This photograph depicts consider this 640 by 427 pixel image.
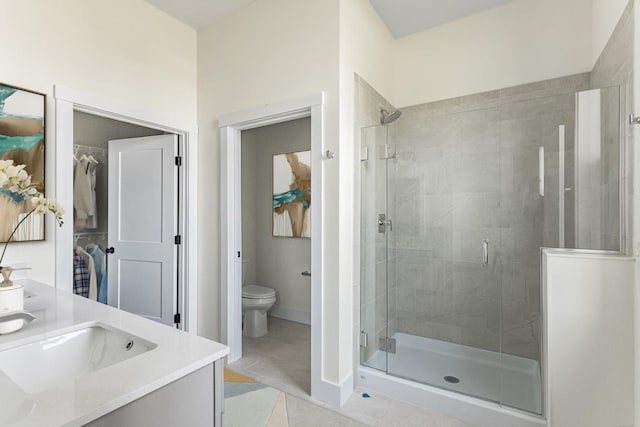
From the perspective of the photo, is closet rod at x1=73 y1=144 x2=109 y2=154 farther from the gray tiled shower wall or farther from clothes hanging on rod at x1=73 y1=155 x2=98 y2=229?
the gray tiled shower wall

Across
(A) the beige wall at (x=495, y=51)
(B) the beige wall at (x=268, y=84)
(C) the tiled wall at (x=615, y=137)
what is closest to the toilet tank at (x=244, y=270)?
(B) the beige wall at (x=268, y=84)

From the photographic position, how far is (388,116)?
2607 mm

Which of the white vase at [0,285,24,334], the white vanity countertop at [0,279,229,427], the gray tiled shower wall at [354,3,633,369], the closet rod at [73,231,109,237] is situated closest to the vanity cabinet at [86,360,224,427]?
the white vanity countertop at [0,279,229,427]

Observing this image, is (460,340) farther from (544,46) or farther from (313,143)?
(544,46)

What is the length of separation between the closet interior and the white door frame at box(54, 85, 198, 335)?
1.96ft

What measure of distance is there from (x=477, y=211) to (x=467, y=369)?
3.89 ft

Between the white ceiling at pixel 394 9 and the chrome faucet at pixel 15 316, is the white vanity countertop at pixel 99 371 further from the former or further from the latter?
the white ceiling at pixel 394 9

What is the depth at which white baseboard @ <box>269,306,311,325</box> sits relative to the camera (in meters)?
3.67

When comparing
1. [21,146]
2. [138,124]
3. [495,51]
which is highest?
[495,51]

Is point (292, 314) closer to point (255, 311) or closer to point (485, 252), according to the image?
point (255, 311)

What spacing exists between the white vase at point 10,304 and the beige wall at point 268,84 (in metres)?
1.50

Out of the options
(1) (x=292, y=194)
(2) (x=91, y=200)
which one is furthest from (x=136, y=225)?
(1) (x=292, y=194)

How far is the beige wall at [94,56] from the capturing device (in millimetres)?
1848

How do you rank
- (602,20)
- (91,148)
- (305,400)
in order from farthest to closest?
(91,148)
(305,400)
(602,20)
